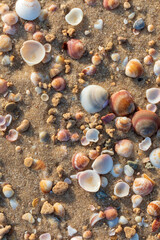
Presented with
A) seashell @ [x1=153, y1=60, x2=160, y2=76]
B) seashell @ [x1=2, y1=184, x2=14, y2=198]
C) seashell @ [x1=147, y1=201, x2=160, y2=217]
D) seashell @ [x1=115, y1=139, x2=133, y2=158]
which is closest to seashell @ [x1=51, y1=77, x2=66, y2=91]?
seashell @ [x1=115, y1=139, x2=133, y2=158]

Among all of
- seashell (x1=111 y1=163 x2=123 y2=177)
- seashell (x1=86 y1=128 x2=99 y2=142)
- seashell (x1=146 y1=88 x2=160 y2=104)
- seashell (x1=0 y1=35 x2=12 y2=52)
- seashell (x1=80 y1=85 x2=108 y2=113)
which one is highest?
seashell (x1=0 y1=35 x2=12 y2=52)

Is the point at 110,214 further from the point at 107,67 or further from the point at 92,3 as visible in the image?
the point at 92,3

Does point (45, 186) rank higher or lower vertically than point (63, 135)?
lower

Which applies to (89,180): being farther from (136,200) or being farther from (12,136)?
(12,136)

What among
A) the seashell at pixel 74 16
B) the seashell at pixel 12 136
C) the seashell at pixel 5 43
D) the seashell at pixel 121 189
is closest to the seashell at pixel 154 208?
the seashell at pixel 121 189

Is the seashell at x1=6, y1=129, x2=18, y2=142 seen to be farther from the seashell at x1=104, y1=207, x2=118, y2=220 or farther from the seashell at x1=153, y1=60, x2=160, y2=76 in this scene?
the seashell at x1=153, y1=60, x2=160, y2=76

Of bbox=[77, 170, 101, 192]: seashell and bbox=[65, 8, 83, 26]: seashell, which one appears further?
bbox=[65, 8, 83, 26]: seashell

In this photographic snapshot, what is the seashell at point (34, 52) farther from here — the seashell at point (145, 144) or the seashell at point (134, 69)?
the seashell at point (145, 144)

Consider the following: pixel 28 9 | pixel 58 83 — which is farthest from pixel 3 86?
pixel 28 9
